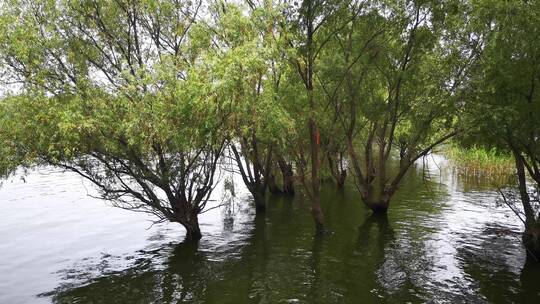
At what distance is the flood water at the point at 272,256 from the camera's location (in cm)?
1427

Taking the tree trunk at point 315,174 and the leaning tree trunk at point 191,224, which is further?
the tree trunk at point 315,174

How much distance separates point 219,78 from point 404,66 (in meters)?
12.0

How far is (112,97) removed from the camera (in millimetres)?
16062

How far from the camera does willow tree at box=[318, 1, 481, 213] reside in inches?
685

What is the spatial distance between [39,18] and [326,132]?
17.3m

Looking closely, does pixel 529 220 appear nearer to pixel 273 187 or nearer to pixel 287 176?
pixel 287 176

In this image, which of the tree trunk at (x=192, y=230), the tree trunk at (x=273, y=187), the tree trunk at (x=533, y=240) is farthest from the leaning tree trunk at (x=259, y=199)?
the tree trunk at (x=533, y=240)

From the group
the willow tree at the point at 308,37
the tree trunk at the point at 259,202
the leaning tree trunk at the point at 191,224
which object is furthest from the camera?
the tree trunk at the point at 259,202

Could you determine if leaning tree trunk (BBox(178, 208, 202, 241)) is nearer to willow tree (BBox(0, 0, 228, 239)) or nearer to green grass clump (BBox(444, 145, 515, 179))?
willow tree (BBox(0, 0, 228, 239))

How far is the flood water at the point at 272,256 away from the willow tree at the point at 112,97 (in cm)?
220

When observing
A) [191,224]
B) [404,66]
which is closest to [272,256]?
[191,224]

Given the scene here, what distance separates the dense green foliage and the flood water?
237cm

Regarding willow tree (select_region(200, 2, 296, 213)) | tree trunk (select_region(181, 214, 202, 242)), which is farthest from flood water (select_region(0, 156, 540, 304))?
willow tree (select_region(200, 2, 296, 213))

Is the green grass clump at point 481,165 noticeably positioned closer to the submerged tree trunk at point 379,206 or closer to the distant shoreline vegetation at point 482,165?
the distant shoreline vegetation at point 482,165
